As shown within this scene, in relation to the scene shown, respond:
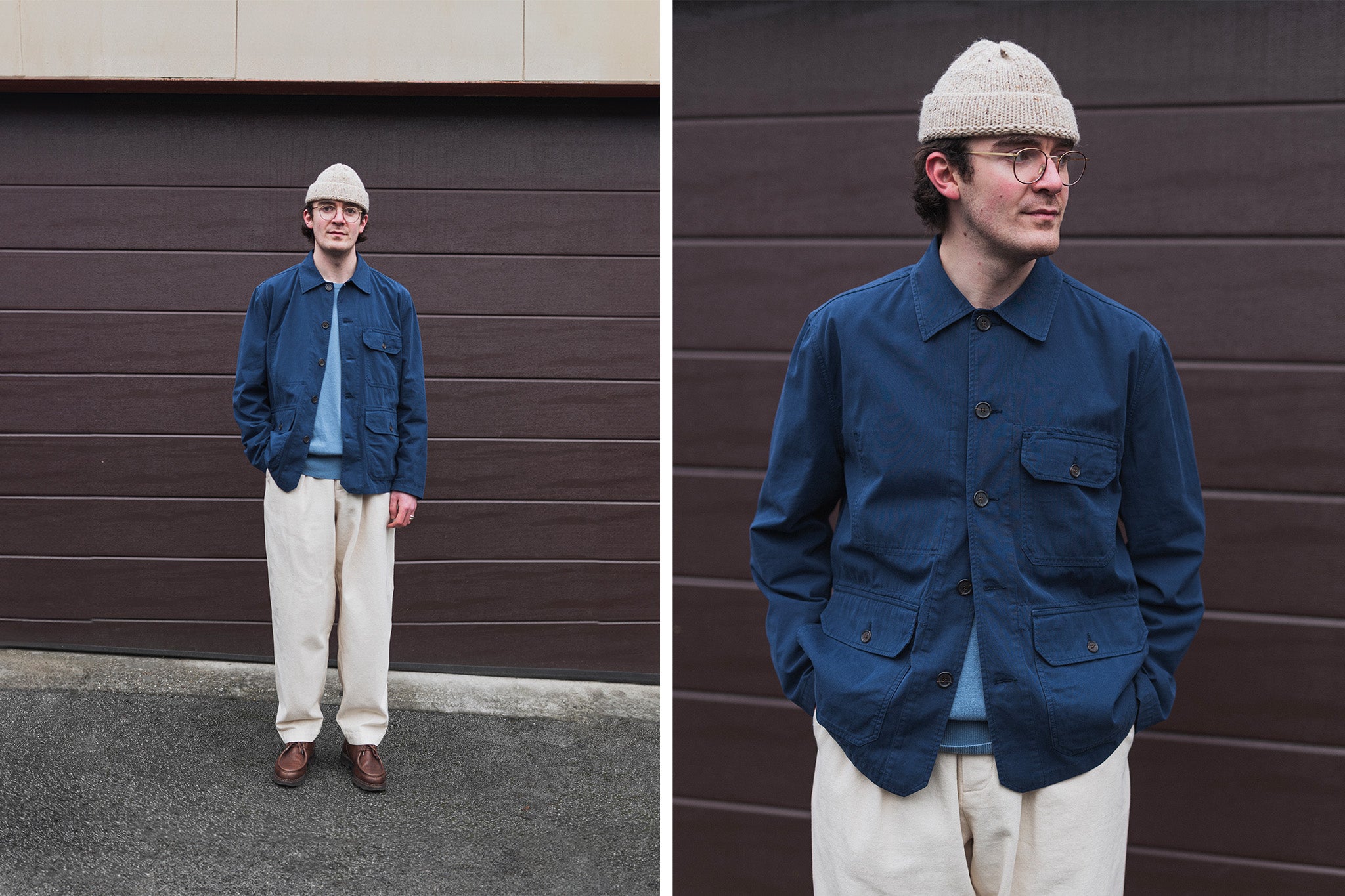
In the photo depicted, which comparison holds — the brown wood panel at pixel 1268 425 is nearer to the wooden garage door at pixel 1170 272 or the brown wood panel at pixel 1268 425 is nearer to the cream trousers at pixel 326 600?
the wooden garage door at pixel 1170 272

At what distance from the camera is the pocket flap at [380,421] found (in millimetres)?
3658

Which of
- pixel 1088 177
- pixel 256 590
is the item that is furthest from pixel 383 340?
pixel 1088 177

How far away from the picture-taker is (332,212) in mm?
3721

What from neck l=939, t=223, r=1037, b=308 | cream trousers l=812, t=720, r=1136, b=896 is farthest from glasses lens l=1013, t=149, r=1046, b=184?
cream trousers l=812, t=720, r=1136, b=896

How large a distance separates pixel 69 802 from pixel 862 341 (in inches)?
119

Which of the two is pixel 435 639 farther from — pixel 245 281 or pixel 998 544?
pixel 998 544

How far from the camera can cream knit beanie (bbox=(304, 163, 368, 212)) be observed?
366cm

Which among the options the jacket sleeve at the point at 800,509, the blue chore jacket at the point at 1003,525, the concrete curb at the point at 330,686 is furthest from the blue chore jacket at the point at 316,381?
the blue chore jacket at the point at 1003,525

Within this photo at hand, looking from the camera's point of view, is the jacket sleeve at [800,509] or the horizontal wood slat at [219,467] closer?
the jacket sleeve at [800,509]

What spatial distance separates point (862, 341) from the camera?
1826 mm

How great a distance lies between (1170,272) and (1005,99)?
1.09 metres

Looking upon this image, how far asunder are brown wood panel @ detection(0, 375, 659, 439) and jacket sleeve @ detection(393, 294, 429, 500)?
0.76 meters

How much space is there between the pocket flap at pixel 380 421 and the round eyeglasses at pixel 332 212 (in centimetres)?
67

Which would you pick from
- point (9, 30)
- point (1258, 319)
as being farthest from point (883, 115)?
point (9, 30)
